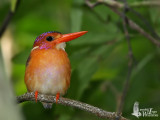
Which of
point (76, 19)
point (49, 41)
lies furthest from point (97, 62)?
point (49, 41)

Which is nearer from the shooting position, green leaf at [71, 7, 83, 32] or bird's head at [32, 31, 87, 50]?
bird's head at [32, 31, 87, 50]

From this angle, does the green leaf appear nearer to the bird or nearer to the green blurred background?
the green blurred background

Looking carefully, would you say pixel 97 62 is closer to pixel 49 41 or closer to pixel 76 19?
pixel 76 19

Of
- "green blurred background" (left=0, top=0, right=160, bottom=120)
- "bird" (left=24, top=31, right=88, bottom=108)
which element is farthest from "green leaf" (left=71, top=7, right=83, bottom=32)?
"bird" (left=24, top=31, right=88, bottom=108)

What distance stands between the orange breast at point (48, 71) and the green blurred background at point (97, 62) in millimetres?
572

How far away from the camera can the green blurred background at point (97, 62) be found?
3.17 metres

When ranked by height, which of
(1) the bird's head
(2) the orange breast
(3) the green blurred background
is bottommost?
(2) the orange breast

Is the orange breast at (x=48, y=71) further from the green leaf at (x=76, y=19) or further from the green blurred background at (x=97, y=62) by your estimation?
the green leaf at (x=76, y=19)

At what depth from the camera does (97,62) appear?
3.33 m

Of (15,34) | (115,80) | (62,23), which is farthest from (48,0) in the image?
(115,80)

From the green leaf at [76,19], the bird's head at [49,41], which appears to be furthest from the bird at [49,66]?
the green leaf at [76,19]

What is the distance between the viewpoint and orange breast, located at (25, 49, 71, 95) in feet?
7.49

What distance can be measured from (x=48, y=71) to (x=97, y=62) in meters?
1.16

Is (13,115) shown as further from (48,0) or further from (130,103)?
(48,0)
